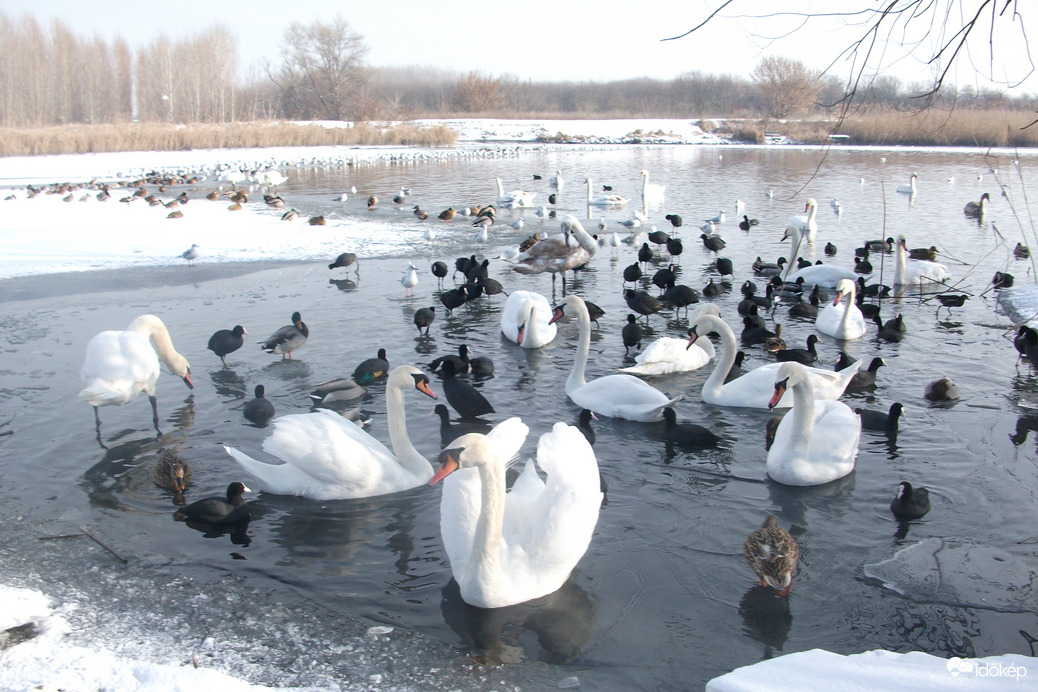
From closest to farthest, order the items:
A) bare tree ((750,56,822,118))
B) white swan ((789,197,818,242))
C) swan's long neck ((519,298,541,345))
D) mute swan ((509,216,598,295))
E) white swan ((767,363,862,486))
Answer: white swan ((767,363,862,486)) < swan's long neck ((519,298,541,345)) < mute swan ((509,216,598,295)) < white swan ((789,197,818,242)) < bare tree ((750,56,822,118))

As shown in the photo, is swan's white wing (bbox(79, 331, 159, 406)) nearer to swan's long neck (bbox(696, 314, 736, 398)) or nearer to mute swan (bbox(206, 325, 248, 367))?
mute swan (bbox(206, 325, 248, 367))

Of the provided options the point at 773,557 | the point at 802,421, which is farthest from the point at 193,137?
the point at 773,557

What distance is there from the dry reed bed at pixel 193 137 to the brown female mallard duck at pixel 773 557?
1561 inches

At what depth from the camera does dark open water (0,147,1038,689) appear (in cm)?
373

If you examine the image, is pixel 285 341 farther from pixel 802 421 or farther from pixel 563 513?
pixel 802 421

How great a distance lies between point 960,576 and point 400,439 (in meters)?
3.64

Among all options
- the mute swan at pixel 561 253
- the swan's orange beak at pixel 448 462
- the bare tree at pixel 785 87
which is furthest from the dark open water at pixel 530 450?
the bare tree at pixel 785 87

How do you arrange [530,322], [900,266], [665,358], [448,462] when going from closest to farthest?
[448,462], [665,358], [530,322], [900,266]

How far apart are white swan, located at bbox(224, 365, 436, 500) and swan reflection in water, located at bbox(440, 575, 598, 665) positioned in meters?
1.23

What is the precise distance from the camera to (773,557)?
12.6ft

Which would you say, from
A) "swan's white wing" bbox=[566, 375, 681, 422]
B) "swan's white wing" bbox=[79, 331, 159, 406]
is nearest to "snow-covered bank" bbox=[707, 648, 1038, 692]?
"swan's white wing" bbox=[566, 375, 681, 422]

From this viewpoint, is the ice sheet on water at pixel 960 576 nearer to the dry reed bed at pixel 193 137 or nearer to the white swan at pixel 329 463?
the white swan at pixel 329 463

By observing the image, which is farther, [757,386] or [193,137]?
[193,137]

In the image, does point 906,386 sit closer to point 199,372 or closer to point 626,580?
point 626,580
